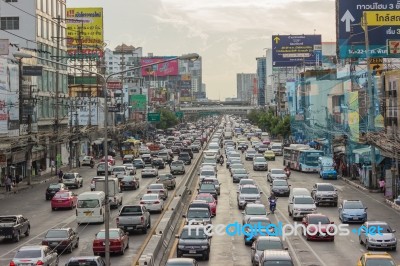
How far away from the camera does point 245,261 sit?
30.9 metres

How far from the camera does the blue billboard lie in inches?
6255

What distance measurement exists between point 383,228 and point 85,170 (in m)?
59.5

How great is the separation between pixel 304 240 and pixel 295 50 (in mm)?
126320

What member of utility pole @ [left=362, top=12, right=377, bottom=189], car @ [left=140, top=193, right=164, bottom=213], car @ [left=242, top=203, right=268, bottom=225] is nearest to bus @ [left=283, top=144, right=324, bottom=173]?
utility pole @ [left=362, top=12, right=377, bottom=189]

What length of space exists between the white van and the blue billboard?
11850cm

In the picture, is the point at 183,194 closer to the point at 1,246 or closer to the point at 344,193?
the point at 344,193

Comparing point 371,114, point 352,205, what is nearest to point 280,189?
point 371,114

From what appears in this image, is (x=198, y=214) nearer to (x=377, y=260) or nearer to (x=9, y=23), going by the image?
(x=377, y=260)

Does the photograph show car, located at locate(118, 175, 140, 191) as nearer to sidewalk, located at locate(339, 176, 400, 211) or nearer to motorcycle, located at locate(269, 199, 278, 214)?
sidewalk, located at locate(339, 176, 400, 211)

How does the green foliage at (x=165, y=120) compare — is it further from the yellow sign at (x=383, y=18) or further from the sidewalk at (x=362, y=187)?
the sidewalk at (x=362, y=187)

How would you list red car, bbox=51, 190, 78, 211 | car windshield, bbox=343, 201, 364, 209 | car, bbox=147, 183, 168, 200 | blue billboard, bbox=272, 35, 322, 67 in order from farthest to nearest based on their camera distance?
blue billboard, bbox=272, 35, 322, 67, car, bbox=147, 183, 168, 200, red car, bbox=51, 190, 78, 211, car windshield, bbox=343, 201, 364, 209

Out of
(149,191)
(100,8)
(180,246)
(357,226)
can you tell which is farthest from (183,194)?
(100,8)

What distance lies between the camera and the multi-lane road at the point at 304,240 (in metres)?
31.2

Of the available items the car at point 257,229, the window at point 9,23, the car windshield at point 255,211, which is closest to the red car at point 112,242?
the car at point 257,229
